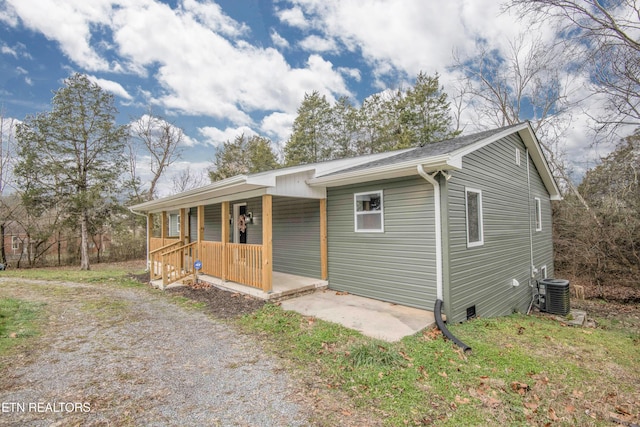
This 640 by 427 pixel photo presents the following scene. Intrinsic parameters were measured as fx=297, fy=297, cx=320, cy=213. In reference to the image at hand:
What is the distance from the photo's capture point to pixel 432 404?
2816 millimetres

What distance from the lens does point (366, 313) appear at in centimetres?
537

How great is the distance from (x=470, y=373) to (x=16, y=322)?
7.04 meters

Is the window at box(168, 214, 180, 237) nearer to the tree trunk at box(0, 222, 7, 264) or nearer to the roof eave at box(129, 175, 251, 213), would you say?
the roof eave at box(129, 175, 251, 213)

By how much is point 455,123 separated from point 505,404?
1779cm

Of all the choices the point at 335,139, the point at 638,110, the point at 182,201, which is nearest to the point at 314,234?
the point at 182,201

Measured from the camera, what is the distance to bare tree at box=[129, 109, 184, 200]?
68.6 feet

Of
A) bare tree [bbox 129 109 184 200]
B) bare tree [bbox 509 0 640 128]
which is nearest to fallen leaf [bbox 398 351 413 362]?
bare tree [bbox 509 0 640 128]

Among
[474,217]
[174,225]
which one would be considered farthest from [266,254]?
[174,225]

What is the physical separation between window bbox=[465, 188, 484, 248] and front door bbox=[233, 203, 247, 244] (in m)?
6.92

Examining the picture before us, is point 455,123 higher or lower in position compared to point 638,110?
higher

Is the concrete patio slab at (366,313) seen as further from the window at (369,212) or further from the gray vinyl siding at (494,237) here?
the window at (369,212)

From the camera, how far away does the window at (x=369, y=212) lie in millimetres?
6230

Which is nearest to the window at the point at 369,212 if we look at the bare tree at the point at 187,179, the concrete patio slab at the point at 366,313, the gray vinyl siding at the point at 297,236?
the gray vinyl siding at the point at 297,236

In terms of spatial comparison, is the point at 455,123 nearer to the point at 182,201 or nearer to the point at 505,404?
the point at 182,201
